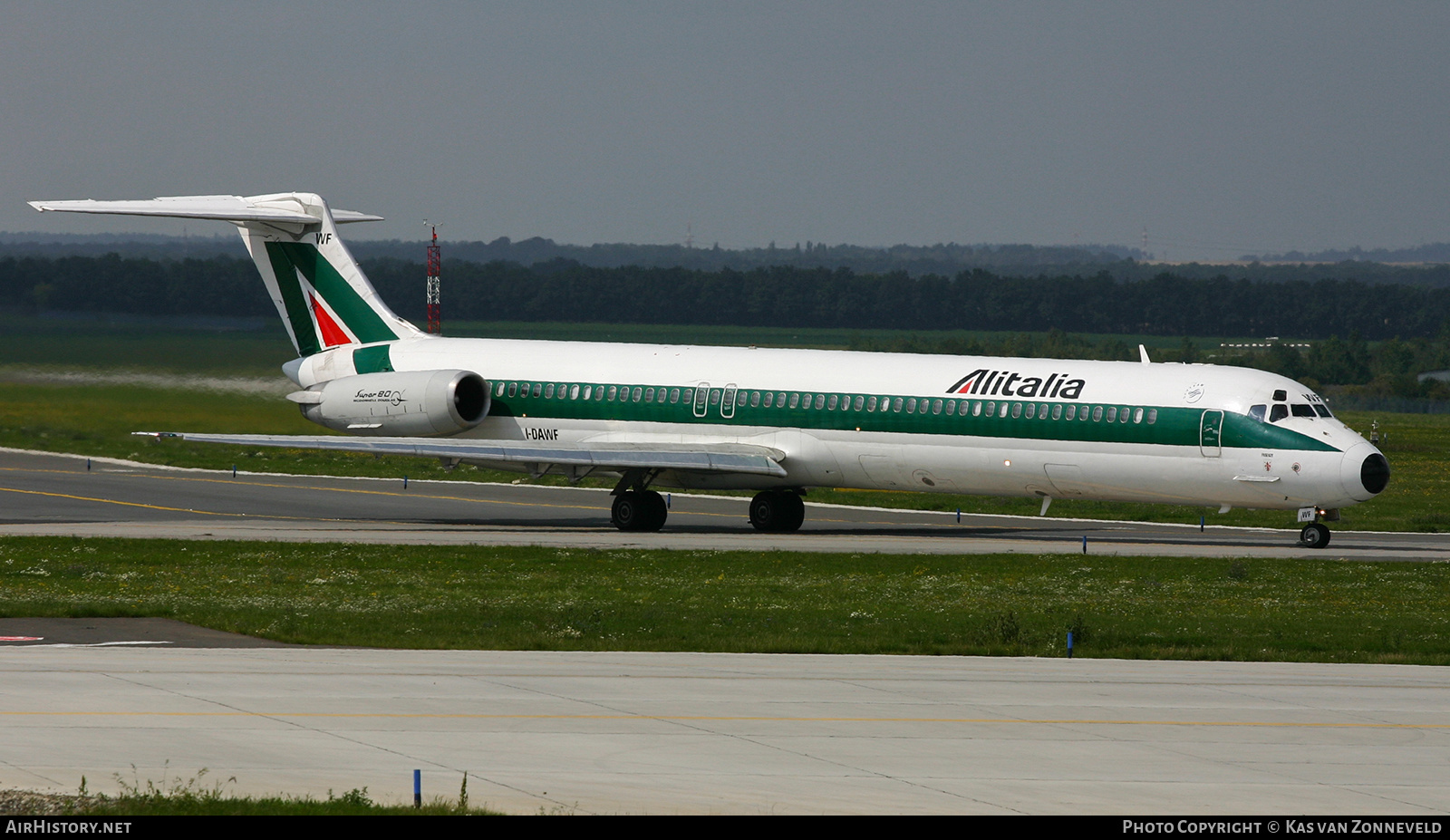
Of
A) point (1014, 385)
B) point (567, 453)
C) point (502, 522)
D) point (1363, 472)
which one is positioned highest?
point (1014, 385)

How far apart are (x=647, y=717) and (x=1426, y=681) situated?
31.1 feet

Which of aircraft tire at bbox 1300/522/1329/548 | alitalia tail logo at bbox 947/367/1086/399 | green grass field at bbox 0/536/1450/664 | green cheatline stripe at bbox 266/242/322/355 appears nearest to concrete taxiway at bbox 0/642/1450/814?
green grass field at bbox 0/536/1450/664

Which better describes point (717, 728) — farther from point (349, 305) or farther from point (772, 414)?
point (349, 305)

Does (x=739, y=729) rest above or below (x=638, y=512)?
above

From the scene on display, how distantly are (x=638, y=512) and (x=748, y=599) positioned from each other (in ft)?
39.4

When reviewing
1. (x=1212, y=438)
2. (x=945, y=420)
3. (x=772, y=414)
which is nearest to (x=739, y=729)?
(x=1212, y=438)

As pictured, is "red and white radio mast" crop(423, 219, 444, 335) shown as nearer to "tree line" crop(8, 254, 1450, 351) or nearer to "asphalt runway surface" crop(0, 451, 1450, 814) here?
"tree line" crop(8, 254, 1450, 351)

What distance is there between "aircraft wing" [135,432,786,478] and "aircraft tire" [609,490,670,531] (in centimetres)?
104

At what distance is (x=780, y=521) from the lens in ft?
126

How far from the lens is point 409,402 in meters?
39.1

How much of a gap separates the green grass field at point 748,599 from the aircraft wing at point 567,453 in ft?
13.0

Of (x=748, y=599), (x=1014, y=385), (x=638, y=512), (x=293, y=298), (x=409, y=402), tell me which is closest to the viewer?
(x=748, y=599)

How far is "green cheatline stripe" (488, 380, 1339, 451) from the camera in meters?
33.0
